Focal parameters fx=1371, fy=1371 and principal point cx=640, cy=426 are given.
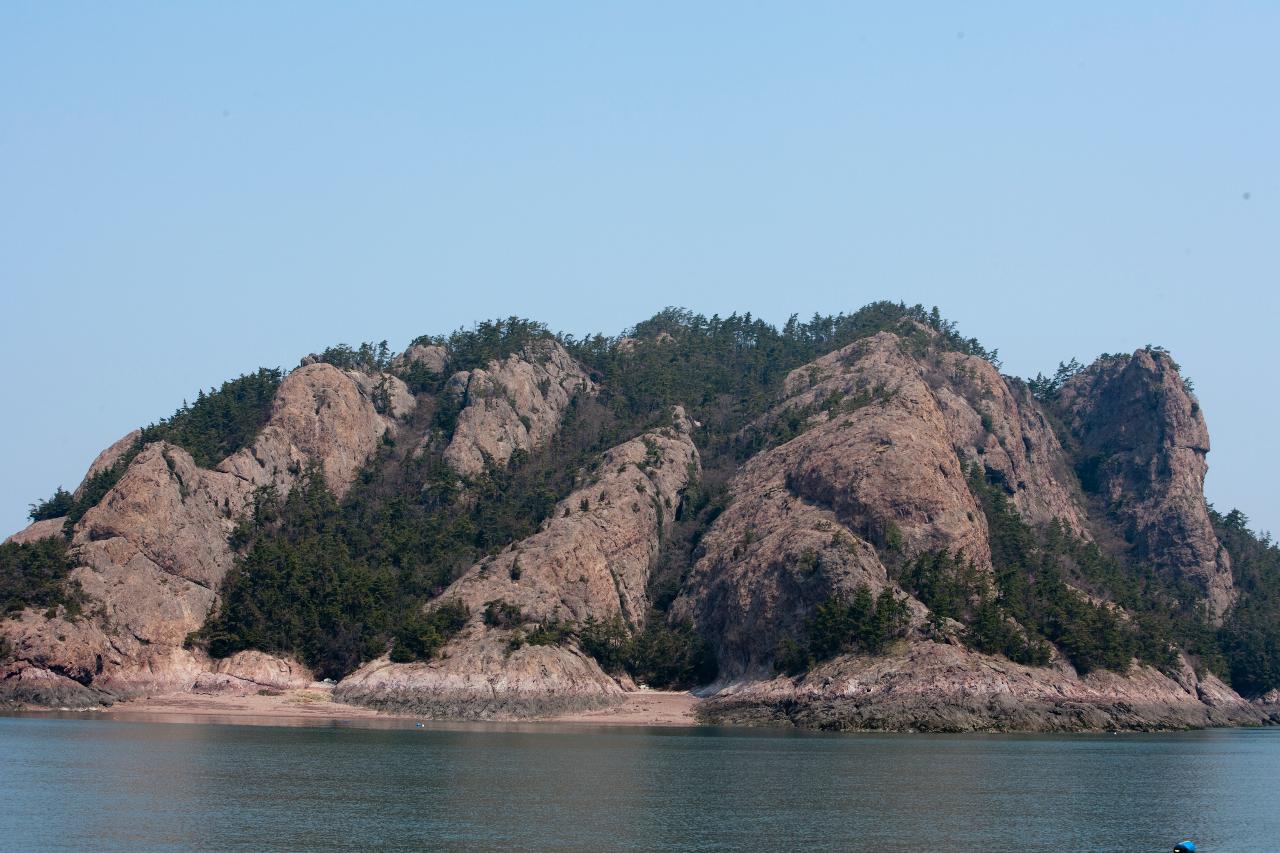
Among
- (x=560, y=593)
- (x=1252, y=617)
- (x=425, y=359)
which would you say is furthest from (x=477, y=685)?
(x=1252, y=617)

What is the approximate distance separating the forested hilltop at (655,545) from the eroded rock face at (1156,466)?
0.45 m

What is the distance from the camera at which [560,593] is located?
5325 inches

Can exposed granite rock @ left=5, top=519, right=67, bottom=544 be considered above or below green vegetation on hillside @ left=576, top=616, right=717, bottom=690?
above

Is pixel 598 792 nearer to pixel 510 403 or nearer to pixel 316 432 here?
pixel 316 432

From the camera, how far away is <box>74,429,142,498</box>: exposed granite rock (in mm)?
148500

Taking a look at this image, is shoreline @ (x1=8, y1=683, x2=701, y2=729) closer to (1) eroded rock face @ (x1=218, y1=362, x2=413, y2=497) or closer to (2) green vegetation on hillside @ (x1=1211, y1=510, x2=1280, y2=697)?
(1) eroded rock face @ (x1=218, y1=362, x2=413, y2=497)

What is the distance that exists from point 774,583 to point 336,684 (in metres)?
42.4

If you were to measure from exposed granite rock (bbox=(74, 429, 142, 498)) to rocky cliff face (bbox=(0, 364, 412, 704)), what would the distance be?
242mm

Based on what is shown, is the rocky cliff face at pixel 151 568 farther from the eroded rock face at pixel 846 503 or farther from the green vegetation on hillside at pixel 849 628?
the green vegetation on hillside at pixel 849 628

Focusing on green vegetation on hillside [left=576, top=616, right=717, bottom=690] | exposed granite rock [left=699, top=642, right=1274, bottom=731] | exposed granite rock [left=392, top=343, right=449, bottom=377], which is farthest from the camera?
exposed granite rock [left=392, top=343, right=449, bottom=377]

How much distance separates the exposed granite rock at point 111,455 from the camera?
148500 millimetres

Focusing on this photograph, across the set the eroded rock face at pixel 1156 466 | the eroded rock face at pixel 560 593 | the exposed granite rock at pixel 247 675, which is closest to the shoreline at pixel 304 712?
the exposed granite rock at pixel 247 675

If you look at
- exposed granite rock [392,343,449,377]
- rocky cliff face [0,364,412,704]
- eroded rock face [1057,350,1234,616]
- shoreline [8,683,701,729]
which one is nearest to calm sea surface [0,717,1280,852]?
shoreline [8,683,701,729]

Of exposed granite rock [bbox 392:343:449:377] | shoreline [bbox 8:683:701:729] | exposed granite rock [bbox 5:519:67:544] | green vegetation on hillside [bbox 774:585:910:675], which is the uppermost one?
exposed granite rock [bbox 392:343:449:377]
